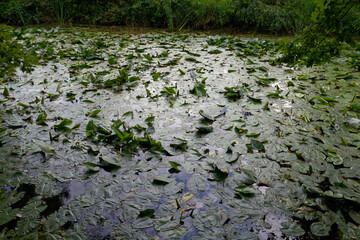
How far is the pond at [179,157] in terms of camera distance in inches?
45.3

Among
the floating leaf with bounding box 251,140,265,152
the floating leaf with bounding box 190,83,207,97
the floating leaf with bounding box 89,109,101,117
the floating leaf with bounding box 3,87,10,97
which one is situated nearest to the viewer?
the floating leaf with bounding box 251,140,265,152

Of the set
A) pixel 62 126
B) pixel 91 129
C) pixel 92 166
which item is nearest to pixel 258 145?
pixel 92 166

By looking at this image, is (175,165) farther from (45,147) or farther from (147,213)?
(45,147)

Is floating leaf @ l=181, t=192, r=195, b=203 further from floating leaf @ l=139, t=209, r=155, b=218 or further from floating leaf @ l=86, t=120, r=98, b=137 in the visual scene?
floating leaf @ l=86, t=120, r=98, b=137

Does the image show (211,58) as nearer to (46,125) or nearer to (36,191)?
(46,125)

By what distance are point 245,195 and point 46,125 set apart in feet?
5.58

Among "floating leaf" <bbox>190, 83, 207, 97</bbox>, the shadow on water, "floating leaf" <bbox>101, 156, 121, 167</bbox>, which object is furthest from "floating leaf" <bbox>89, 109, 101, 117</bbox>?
"floating leaf" <bbox>190, 83, 207, 97</bbox>

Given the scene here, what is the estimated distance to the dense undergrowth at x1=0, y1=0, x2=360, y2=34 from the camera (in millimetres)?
5578

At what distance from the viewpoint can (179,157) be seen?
1624 mm

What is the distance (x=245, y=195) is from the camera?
1302 mm

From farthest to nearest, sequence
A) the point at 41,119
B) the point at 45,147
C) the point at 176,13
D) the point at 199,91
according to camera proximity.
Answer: the point at 176,13 → the point at 199,91 → the point at 41,119 → the point at 45,147

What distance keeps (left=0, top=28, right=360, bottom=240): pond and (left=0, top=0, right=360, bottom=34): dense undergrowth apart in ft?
10.4

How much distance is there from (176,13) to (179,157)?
554cm

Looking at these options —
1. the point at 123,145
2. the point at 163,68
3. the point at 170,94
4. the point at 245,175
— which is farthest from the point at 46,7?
the point at 245,175
